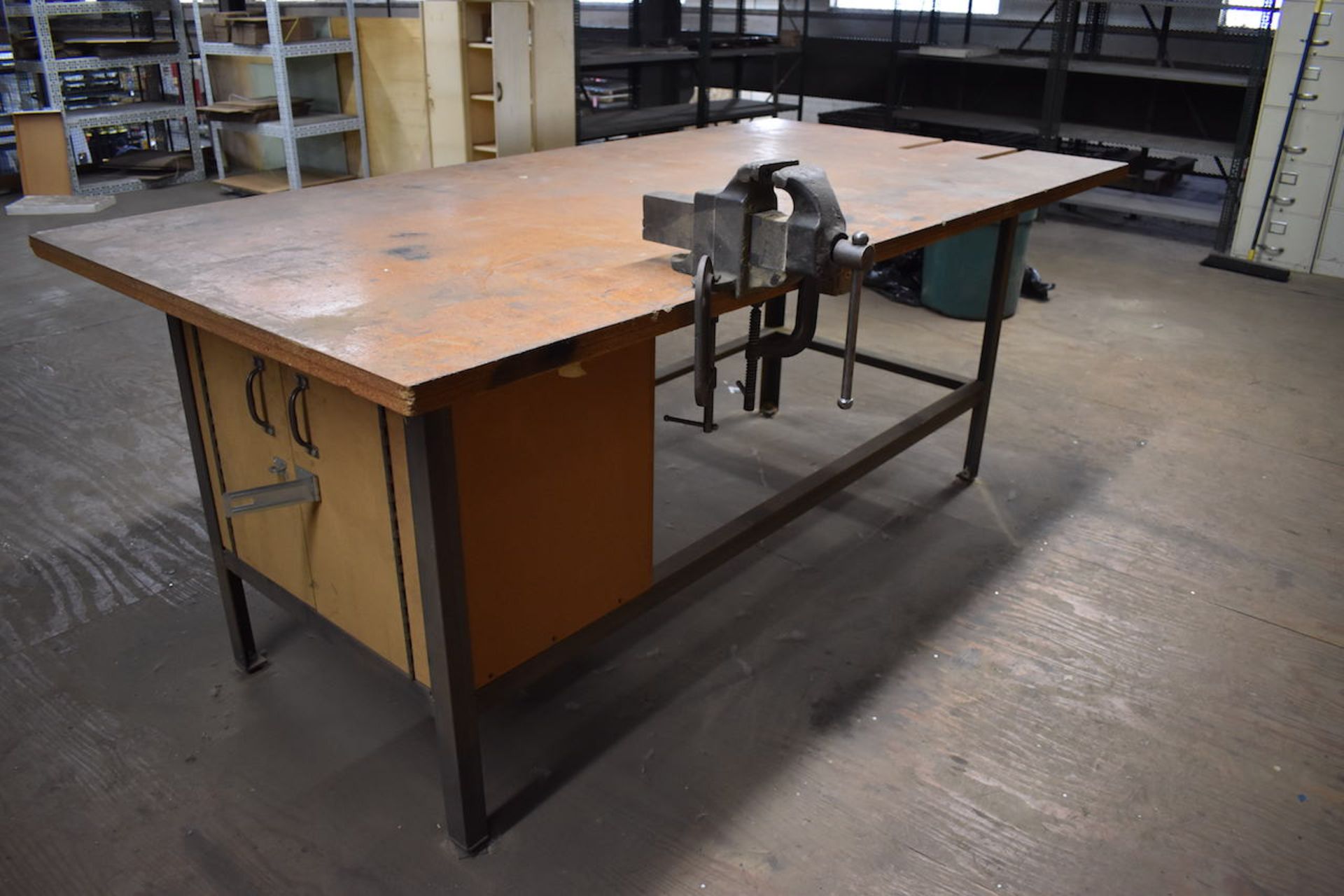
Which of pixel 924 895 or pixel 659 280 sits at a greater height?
pixel 659 280

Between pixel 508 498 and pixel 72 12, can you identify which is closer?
pixel 508 498

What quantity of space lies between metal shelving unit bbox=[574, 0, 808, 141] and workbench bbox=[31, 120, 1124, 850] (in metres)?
3.53

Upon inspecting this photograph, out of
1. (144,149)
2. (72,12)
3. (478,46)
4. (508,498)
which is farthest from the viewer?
(144,149)

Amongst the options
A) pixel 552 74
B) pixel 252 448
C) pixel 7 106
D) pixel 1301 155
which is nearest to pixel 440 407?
pixel 252 448

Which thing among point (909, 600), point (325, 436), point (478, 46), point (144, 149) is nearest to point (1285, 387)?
point (909, 600)

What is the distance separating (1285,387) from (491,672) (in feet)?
10.0

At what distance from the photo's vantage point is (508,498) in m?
1.42

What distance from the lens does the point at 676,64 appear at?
6820mm

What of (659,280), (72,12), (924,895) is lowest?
(924,895)

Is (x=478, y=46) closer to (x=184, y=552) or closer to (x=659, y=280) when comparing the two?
(x=184, y=552)

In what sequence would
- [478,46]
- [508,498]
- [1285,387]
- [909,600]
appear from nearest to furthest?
1. [508,498]
2. [909,600]
3. [1285,387]
4. [478,46]

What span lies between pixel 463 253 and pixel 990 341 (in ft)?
5.11

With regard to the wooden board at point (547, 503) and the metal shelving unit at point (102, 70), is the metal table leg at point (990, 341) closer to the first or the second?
the wooden board at point (547, 503)

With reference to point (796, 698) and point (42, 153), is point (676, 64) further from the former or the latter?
point (796, 698)
